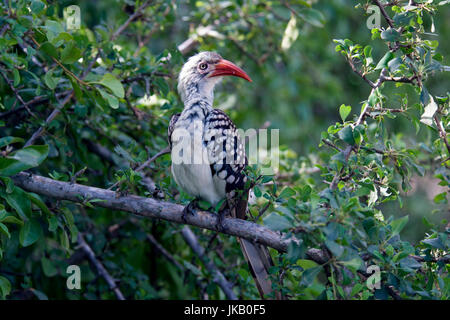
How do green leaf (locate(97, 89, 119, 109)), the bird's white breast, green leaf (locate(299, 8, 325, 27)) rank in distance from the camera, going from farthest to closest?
green leaf (locate(299, 8, 325, 27)) → the bird's white breast → green leaf (locate(97, 89, 119, 109))

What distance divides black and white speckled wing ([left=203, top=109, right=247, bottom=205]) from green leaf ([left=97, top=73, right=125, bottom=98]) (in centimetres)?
58

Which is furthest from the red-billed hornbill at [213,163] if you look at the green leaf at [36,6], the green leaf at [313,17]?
the green leaf at [313,17]

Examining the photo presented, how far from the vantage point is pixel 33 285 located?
10.8 ft

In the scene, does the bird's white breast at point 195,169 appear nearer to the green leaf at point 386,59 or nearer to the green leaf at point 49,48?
the green leaf at point 49,48

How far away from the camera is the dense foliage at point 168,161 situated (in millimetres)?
2117

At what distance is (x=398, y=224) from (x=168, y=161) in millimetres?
1445

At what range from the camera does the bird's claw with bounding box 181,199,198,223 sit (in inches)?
99.5

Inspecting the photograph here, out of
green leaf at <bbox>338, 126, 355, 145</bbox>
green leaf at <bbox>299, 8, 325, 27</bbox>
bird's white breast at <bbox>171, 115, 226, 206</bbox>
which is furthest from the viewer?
green leaf at <bbox>299, 8, 325, 27</bbox>

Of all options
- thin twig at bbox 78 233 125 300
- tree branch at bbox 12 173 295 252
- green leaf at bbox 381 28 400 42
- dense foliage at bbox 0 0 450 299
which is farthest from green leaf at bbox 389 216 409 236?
thin twig at bbox 78 233 125 300

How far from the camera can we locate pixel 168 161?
302cm

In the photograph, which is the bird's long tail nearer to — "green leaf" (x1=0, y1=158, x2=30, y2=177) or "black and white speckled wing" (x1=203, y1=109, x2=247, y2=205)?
"black and white speckled wing" (x1=203, y1=109, x2=247, y2=205)

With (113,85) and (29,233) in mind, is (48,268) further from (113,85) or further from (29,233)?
(113,85)
